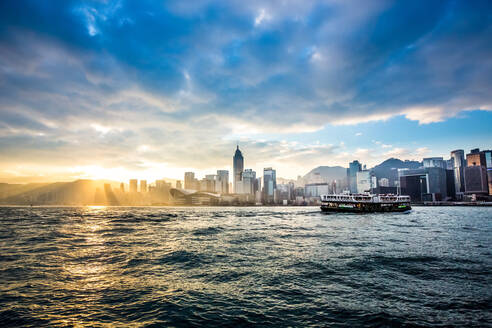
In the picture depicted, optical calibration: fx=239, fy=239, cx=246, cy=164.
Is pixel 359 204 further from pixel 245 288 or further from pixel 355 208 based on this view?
pixel 245 288

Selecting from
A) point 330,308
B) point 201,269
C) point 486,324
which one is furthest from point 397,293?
point 201,269

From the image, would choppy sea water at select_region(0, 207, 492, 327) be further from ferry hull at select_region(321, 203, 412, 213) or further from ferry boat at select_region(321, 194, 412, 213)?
ferry boat at select_region(321, 194, 412, 213)

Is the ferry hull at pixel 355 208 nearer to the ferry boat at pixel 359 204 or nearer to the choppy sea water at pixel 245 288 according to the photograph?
the ferry boat at pixel 359 204

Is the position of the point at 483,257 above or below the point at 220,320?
below

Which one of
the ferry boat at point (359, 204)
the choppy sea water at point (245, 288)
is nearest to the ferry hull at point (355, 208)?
the ferry boat at point (359, 204)

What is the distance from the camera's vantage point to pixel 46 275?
19500 millimetres

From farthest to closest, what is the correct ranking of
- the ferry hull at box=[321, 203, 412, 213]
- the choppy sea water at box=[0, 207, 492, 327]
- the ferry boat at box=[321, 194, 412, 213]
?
1. the ferry boat at box=[321, 194, 412, 213]
2. the ferry hull at box=[321, 203, 412, 213]
3. the choppy sea water at box=[0, 207, 492, 327]

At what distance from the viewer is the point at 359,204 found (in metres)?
122

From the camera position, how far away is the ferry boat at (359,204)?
12169 cm

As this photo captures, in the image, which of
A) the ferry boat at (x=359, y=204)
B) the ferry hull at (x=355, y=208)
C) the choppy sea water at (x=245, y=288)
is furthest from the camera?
the ferry boat at (x=359, y=204)

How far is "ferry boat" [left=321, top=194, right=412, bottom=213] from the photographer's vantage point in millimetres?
121688

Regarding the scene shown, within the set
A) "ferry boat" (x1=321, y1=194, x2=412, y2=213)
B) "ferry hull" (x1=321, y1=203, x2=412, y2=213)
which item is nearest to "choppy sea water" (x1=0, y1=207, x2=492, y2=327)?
"ferry hull" (x1=321, y1=203, x2=412, y2=213)

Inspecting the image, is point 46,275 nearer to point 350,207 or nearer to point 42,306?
point 42,306

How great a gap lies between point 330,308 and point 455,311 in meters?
6.77
